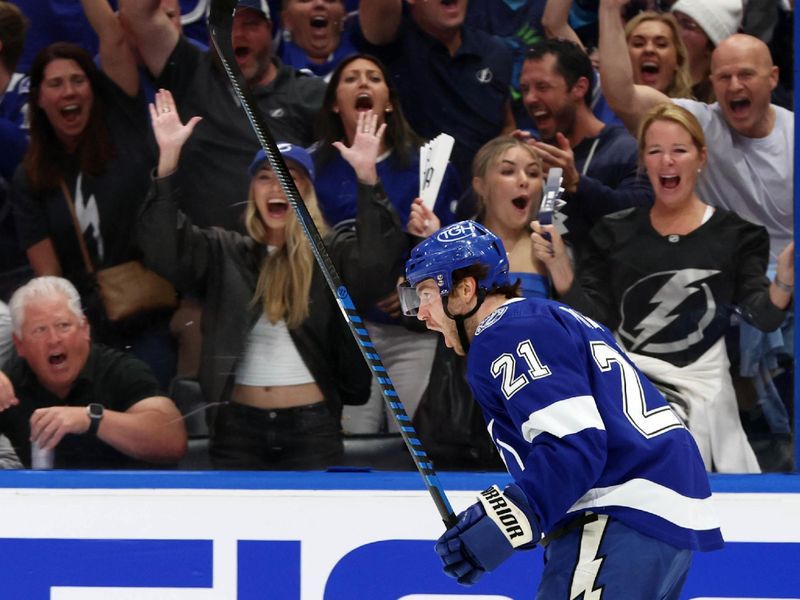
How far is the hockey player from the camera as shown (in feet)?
5.97

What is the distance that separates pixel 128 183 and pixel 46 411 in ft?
2.19

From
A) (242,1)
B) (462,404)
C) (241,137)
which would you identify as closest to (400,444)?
(462,404)

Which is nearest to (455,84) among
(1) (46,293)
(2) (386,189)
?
(2) (386,189)

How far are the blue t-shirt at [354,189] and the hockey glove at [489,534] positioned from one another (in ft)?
4.80

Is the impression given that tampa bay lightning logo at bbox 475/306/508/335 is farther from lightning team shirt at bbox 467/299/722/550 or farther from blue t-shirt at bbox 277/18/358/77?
blue t-shirt at bbox 277/18/358/77

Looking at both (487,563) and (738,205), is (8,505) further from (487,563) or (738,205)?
(738,205)

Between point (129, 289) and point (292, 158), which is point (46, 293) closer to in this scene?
point (129, 289)

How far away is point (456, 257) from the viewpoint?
6.57 feet

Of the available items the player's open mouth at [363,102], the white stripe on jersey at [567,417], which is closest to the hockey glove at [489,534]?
the white stripe on jersey at [567,417]

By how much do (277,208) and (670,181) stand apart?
1.05m

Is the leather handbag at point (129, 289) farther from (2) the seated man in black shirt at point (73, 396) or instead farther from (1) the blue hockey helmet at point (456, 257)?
(1) the blue hockey helmet at point (456, 257)

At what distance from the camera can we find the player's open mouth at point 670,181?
124 inches

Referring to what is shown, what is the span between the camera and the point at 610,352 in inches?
77.1

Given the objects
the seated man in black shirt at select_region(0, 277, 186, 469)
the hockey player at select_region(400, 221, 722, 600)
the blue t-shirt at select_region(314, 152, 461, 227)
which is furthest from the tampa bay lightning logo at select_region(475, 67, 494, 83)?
the hockey player at select_region(400, 221, 722, 600)
